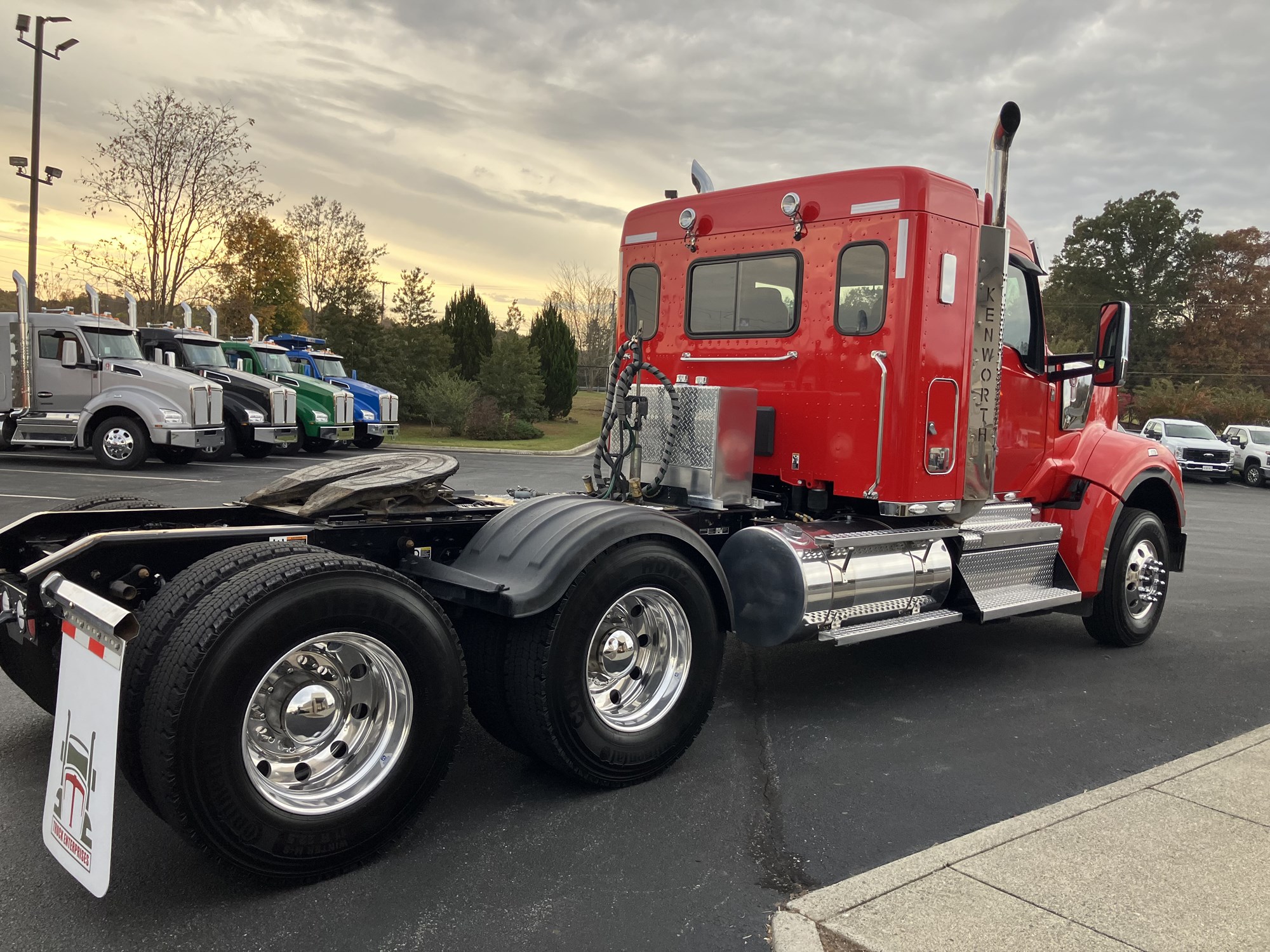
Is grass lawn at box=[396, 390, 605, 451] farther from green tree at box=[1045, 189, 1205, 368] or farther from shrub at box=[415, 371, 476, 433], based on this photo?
green tree at box=[1045, 189, 1205, 368]

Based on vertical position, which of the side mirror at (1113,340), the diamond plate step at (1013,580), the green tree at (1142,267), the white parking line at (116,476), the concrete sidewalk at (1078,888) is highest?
the green tree at (1142,267)

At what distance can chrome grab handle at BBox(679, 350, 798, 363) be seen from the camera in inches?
222

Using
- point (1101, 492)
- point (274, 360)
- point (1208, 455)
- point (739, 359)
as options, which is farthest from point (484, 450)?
point (1208, 455)

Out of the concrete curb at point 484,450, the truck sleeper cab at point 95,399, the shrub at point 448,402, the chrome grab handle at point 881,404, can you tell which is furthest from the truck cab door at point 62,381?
the chrome grab handle at point 881,404

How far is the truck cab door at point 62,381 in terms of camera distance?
16938 millimetres

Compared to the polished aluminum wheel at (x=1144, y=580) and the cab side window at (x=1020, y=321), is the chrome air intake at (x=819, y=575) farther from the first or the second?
the polished aluminum wheel at (x=1144, y=580)

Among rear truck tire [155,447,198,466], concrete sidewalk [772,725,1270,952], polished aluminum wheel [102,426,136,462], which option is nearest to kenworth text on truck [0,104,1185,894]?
concrete sidewalk [772,725,1270,952]

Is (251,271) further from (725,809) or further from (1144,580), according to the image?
(725,809)

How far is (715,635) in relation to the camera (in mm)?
4410

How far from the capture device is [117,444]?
54.5 feet

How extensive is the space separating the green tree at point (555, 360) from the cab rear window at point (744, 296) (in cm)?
3131

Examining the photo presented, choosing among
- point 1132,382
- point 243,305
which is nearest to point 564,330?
point 243,305

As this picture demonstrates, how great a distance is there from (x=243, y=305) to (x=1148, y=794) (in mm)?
32417

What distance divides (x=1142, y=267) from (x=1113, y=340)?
6407 centimetres
